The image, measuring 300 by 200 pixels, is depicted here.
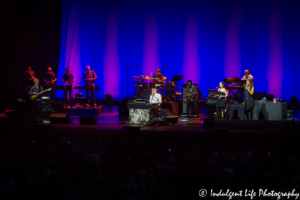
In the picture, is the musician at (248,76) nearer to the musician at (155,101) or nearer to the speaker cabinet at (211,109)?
the speaker cabinet at (211,109)

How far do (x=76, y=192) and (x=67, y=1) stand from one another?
40.6ft

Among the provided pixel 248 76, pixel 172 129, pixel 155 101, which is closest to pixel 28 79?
pixel 155 101

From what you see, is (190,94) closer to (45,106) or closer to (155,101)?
(155,101)

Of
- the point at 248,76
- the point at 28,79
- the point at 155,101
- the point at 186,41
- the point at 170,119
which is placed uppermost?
the point at 186,41

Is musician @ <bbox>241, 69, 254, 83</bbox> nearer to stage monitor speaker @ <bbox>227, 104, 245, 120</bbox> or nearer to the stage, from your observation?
stage monitor speaker @ <bbox>227, 104, 245, 120</bbox>

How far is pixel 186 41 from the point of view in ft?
43.4

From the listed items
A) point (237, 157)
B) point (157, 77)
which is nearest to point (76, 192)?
point (237, 157)

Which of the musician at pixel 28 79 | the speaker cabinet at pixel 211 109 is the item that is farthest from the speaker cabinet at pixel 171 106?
the musician at pixel 28 79

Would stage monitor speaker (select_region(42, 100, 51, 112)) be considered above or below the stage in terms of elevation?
above

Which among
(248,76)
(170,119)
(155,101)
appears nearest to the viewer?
(170,119)

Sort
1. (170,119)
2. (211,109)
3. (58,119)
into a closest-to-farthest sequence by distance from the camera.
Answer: (58,119)
(170,119)
(211,109)

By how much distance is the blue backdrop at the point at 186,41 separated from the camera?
12.3 meters

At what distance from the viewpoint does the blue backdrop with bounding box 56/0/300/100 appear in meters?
12.3

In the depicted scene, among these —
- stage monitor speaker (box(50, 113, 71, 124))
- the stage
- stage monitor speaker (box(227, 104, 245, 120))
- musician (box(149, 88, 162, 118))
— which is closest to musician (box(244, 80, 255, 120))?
stage monitor speaker (box(227, 104, 245, 120))
